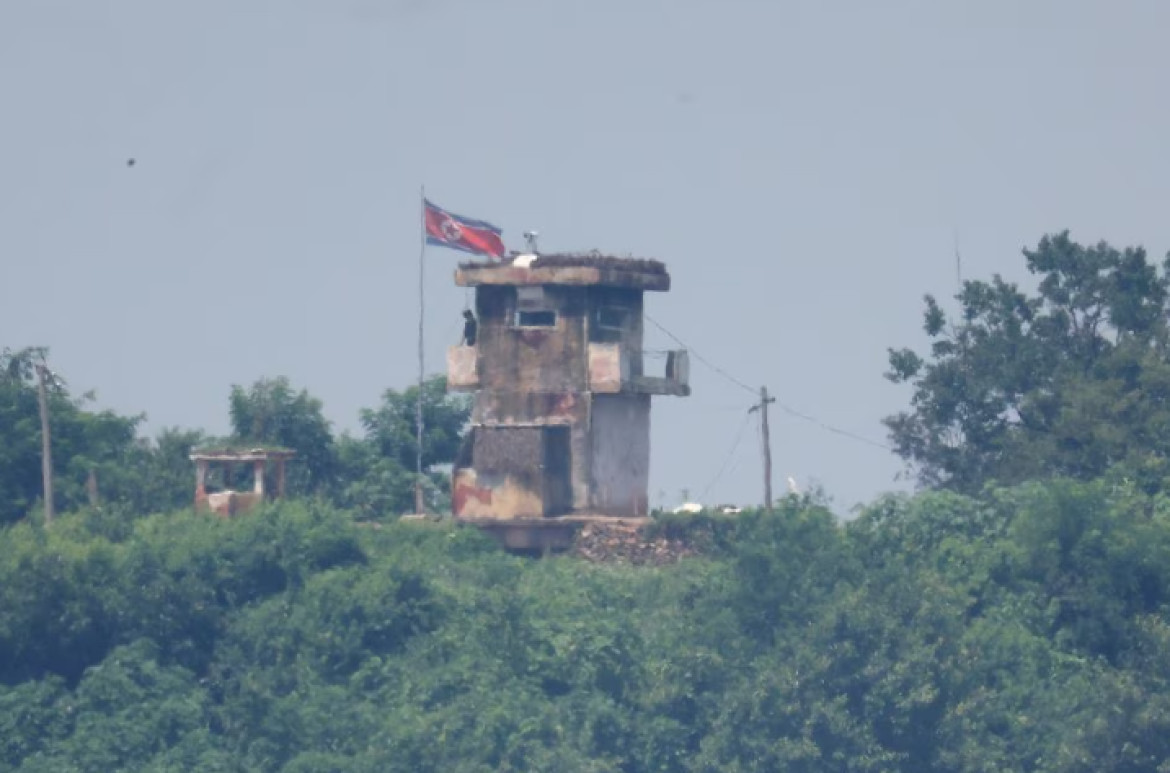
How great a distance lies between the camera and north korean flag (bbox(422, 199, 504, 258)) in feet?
182

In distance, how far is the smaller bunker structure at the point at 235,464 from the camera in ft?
181

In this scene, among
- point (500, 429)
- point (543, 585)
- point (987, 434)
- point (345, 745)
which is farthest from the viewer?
point (987, 434)

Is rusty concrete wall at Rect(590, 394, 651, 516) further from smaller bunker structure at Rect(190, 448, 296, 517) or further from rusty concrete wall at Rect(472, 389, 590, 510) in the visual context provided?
smaller bunker structure at Rect(190, 448, 296, 517)

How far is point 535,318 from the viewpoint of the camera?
2184 inches

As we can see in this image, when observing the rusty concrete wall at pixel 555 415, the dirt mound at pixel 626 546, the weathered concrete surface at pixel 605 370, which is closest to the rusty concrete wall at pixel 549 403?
the rusty concrete wall at pixel 555 415

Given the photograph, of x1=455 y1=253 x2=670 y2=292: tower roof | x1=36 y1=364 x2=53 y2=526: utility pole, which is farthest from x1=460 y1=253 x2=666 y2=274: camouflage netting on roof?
x1=36 y1=364 x2=53 y2=526: utility pole

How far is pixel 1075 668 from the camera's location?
163 ft

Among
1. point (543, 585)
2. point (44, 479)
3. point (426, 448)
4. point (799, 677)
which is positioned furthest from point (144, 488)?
point (799, 677)

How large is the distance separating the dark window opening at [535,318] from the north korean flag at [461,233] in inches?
49.0

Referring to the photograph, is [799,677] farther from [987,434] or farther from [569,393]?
[987,434]

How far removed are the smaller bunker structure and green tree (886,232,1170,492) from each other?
13953mm

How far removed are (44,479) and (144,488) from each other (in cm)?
241

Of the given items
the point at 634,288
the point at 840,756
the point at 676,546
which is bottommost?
the point at 840,756

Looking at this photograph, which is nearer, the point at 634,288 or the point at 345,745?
the point at 345,745
